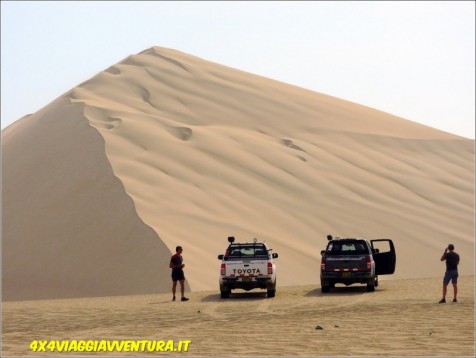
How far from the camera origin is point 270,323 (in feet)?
60.4

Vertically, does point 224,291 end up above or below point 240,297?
above

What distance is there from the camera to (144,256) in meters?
33.2

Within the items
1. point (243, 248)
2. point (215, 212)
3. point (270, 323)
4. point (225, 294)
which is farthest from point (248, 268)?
point (215, 212)

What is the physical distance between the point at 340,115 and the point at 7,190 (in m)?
28.7

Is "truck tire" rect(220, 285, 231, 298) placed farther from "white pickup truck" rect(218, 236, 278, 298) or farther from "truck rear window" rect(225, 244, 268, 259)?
"truck rear window" rect(225, 244, 268, 259)

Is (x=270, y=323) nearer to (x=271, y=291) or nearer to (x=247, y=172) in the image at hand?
(x=271, y=291)

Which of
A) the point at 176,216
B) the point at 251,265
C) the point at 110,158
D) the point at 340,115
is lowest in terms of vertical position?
the point at 251,265

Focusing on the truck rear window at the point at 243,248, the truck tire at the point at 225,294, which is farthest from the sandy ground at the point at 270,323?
the truck rear window at the point at 243,248

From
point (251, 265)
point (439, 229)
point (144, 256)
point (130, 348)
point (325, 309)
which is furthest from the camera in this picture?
point (439, 229)

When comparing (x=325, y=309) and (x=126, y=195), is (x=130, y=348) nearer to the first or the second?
(x=325, y=309)

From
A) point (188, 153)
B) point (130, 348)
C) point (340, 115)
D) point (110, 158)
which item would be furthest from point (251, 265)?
point (340, 115)

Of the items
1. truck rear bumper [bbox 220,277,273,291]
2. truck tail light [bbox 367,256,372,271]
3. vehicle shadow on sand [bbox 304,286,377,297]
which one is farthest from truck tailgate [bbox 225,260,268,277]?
truck tail light [bbox 367,256,372,271]

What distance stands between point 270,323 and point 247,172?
26.9 metres

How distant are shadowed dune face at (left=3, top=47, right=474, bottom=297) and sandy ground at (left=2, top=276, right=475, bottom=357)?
699cm
